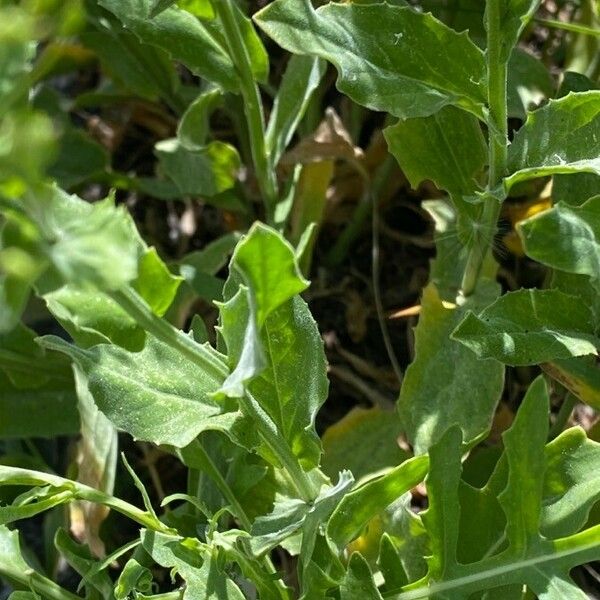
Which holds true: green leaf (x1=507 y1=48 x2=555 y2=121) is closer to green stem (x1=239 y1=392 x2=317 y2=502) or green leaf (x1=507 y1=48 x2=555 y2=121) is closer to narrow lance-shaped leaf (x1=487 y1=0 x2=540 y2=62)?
narrow lance-shaped leaf (x1=487 y1=0 x2=540 y2=62)

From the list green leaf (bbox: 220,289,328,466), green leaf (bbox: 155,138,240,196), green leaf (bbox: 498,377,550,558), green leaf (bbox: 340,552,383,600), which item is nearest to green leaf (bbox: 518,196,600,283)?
green leaf (bbox: 498,377,550,558)

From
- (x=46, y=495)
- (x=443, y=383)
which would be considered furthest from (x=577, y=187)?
(x=46, y=495)

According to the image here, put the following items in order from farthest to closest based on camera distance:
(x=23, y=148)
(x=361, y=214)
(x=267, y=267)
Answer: (x=361, y=214), (x=267, y=267), (x=23, y=148)

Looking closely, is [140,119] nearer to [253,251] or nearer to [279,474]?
[279,474]

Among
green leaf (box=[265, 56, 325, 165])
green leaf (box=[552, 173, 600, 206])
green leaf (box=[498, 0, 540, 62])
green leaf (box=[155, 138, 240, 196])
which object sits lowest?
green leaf (box=[155, 138, 240, 196])

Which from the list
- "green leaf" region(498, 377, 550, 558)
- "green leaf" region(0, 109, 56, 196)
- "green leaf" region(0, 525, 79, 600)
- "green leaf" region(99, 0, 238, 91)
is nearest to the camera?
"green leaf" region(0, 109, 56, 196)

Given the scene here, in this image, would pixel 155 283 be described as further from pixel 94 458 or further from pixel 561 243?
pixel 94 458
